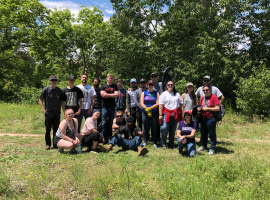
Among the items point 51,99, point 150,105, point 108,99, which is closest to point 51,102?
point 51,99

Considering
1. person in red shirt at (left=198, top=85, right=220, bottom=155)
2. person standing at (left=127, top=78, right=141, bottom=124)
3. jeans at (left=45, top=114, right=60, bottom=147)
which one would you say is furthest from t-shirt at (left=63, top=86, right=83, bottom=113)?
person in red shirt at (left=198, top=85, right=220, bottom=155)

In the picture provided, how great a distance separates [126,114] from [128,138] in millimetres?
1023

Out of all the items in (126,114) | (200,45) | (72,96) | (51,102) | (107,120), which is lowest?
(107,120)

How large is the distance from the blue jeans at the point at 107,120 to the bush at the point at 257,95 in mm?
8649

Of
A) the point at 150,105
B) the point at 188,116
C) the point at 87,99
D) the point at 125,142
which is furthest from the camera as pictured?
the point at 87,99

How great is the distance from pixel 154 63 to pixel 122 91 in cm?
939

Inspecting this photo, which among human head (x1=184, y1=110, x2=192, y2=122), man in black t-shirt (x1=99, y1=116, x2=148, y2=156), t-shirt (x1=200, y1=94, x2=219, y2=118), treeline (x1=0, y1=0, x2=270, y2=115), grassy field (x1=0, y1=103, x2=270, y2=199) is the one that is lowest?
grassy field (x1=0, y1=103, x2=270, y2=199)

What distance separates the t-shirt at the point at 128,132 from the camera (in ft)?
20.3

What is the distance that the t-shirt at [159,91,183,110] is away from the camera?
6332mm

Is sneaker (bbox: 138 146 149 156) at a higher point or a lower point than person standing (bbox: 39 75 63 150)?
lower

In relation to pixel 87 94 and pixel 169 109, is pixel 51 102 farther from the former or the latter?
pixel 169 109

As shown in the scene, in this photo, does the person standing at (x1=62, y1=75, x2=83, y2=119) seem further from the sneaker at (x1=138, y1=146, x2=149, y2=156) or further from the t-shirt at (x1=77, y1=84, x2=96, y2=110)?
the sneaker at (x1=138, y1=146, x2=149, y2=156)

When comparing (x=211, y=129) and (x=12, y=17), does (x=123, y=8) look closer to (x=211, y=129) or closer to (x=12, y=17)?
(x=211, y=129)

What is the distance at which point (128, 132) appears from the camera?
620 cm
